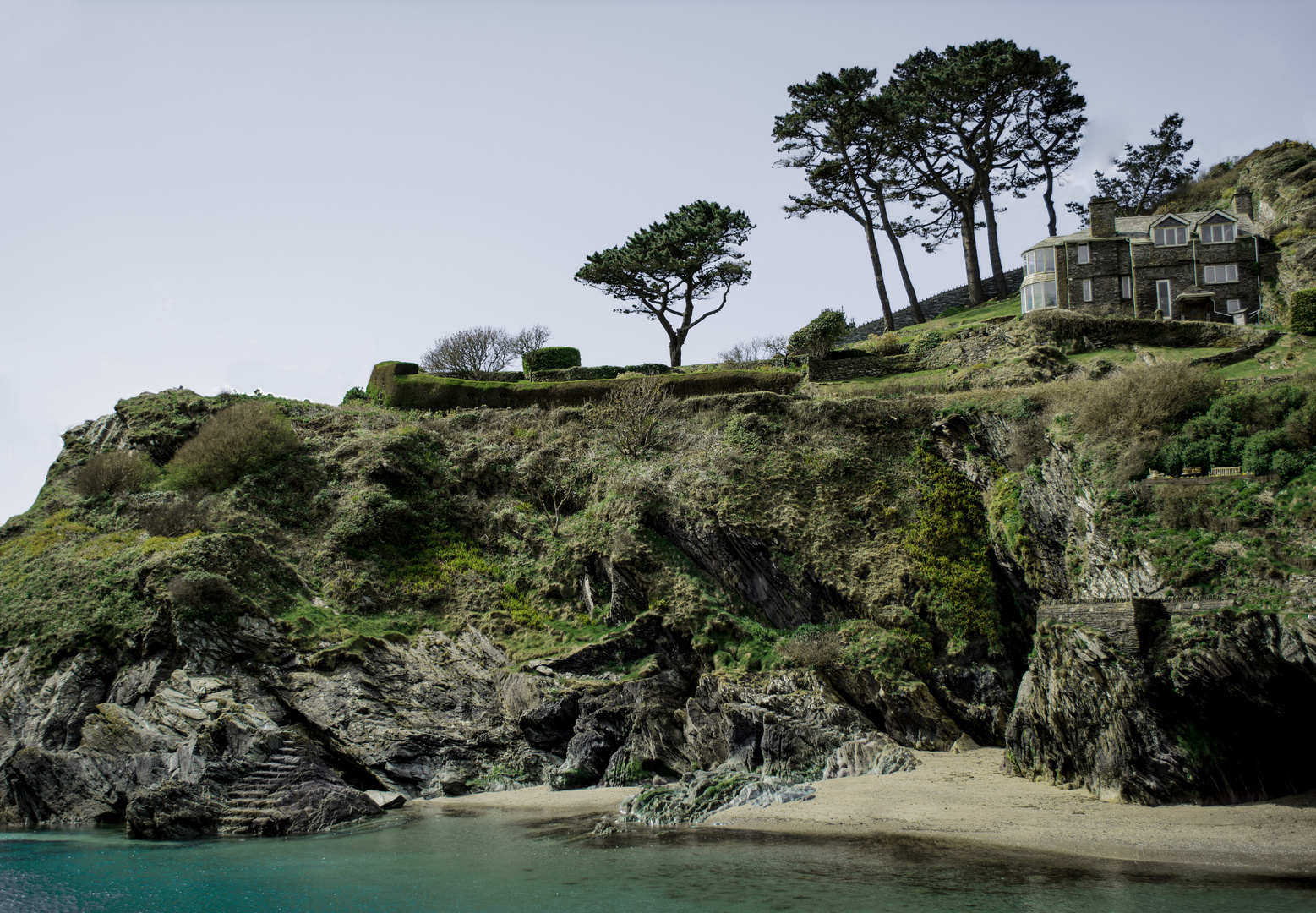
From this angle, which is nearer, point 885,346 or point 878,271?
point 885,346

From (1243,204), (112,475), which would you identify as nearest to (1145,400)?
(112,475)

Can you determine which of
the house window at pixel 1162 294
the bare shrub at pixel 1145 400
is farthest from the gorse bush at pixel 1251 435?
the house window at pixel 1162 294

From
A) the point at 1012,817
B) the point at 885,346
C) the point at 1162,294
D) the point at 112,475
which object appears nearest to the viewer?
the point at 1012,817

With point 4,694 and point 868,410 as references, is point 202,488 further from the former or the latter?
point 868,410

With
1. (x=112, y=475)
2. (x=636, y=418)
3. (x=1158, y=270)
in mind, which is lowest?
(x=112, y=475)

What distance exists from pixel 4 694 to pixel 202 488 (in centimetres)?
965

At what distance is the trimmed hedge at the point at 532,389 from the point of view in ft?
119

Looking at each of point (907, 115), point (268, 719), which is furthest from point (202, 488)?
point (907, 115)

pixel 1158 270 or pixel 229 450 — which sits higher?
pixel 1158 270

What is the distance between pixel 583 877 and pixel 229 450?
77.5ft

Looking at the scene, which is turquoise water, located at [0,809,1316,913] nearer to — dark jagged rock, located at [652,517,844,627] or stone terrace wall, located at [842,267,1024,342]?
dark jagged rock, located at [652,517,844,627]

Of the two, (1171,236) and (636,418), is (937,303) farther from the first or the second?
(636,418)

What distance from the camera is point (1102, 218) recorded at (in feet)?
147

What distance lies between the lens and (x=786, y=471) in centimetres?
2831
